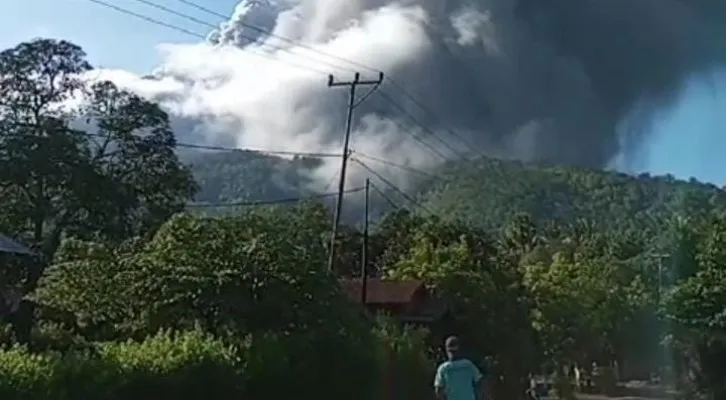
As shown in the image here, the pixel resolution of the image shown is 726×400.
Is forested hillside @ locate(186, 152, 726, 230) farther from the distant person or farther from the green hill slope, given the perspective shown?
the distant person

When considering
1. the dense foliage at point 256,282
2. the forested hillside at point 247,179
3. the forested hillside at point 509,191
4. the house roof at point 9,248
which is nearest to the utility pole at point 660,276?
the dense foliage at point 256,282

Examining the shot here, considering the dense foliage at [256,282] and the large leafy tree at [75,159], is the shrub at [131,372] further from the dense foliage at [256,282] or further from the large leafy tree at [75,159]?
the large leafy tree at [75,159]

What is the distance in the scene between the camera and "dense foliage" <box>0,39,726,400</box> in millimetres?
16094

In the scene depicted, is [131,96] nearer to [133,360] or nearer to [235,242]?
[235,242]

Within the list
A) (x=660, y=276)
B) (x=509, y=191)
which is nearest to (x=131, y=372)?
(x=660, y=276)

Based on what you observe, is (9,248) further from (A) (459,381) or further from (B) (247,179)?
(B) (247,179)

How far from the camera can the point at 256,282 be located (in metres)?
17.9

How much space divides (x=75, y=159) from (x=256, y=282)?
104 ft

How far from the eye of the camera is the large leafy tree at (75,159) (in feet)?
154

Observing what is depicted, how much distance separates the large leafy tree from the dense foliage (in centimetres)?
8

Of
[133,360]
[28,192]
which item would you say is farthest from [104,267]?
[28,192]

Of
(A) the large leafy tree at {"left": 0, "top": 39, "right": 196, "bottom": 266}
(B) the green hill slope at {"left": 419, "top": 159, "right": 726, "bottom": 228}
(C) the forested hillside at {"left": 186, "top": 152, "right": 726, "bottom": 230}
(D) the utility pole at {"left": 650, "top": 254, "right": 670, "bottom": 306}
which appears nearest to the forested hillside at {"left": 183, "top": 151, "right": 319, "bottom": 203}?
(C) the forested hillside at {"left": 186, "top": 152, "right": 726, "bottom": 230}

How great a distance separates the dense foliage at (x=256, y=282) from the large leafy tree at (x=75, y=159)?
0.08 meters

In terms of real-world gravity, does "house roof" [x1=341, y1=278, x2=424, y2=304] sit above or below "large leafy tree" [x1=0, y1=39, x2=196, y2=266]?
below
